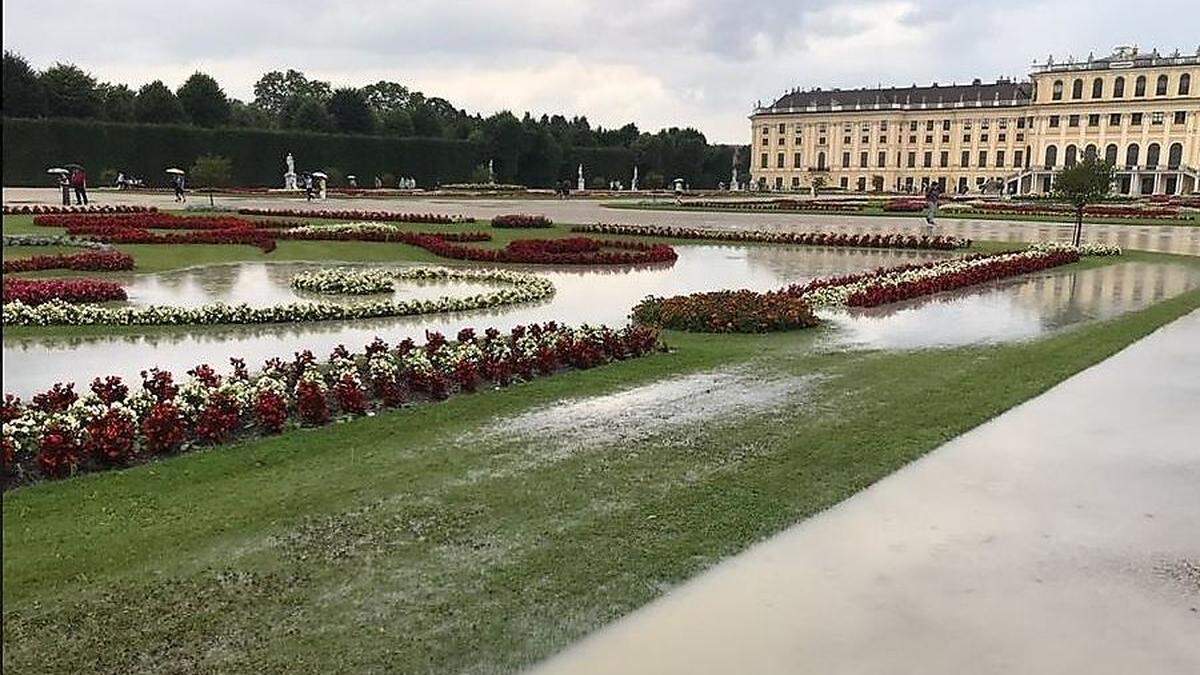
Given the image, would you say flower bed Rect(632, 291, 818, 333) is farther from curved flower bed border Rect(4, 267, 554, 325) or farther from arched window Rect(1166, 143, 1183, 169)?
arched window Rect(1166, 143, 1183, 169)

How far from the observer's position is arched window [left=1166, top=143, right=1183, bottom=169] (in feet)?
278

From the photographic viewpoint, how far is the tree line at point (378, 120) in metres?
53.6

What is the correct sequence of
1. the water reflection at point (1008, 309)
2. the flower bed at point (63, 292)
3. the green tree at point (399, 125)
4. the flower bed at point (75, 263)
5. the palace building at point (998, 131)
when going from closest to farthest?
the water reflection at point (1008, 309)
the flower bed at point (63, 292)
the flower bed at point (75, 263)
the green tree at point (399, 125)
the palace building at point (998, 131)

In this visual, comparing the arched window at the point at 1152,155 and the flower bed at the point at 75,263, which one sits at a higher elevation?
the arched window at the point at 1152,155

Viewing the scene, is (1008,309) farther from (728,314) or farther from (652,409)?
(652,409)

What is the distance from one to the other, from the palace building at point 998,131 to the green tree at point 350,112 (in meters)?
44.5

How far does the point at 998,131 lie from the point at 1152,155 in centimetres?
1435

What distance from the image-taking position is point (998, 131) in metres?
96.0

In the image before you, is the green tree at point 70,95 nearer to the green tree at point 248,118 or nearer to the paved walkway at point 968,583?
the green tree at point 248,118

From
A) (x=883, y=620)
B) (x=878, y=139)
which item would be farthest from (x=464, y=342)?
(x=878, y=139)

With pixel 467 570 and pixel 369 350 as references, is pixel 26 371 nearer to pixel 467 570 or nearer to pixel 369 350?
pixel 369 350

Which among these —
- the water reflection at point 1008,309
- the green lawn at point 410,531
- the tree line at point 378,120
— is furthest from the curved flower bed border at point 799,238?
the tree line at point 378,120

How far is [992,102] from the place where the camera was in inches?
3819

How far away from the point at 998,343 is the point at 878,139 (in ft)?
321
